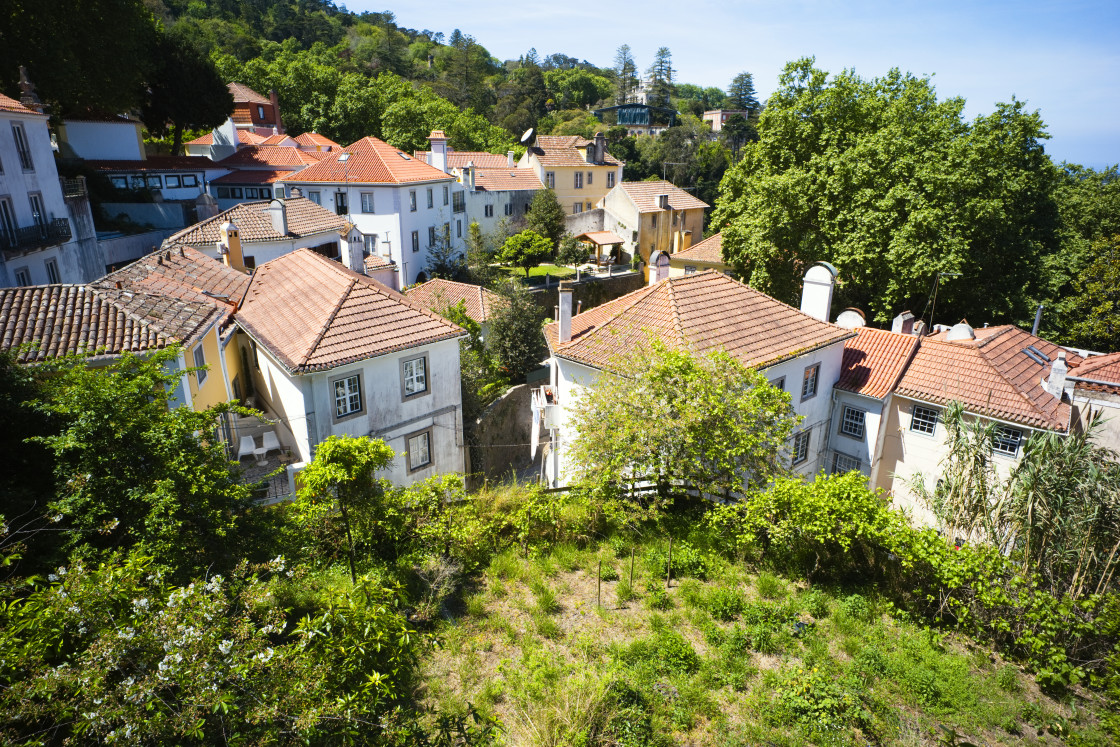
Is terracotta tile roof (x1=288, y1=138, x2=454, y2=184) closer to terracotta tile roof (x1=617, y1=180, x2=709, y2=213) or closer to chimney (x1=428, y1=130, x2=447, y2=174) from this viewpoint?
chimney (x1=428, y1=130, x2=447, y2=174)

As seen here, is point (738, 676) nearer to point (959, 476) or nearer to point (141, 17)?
point (959, 476)

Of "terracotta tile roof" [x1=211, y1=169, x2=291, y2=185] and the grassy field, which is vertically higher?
"terracotta tile roof" [x1=211, y1=169, x2=291, y2=185]

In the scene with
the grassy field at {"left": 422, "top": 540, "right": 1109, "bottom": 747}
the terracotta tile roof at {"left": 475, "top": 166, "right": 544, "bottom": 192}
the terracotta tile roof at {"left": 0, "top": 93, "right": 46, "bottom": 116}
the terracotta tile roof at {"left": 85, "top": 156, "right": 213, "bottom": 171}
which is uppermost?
the terracotta tile roof at {"left": 0, "top": 93, "right": 46, "bottom": 116}

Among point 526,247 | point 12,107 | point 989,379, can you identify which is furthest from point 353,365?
point 526,247

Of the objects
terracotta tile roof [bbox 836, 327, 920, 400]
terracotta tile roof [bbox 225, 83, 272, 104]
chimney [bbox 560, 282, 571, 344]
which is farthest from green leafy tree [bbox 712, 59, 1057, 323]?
terracotta tile roof [bbox 225, 83, 272, 104]

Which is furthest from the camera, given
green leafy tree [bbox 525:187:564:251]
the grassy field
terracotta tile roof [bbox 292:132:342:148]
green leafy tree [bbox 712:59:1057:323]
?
terracotta tile roof [bbox 292:132:342:148]

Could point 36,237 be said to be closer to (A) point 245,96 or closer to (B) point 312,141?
(B) point 312,141

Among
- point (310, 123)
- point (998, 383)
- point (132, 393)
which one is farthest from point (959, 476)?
point (310, 123)
